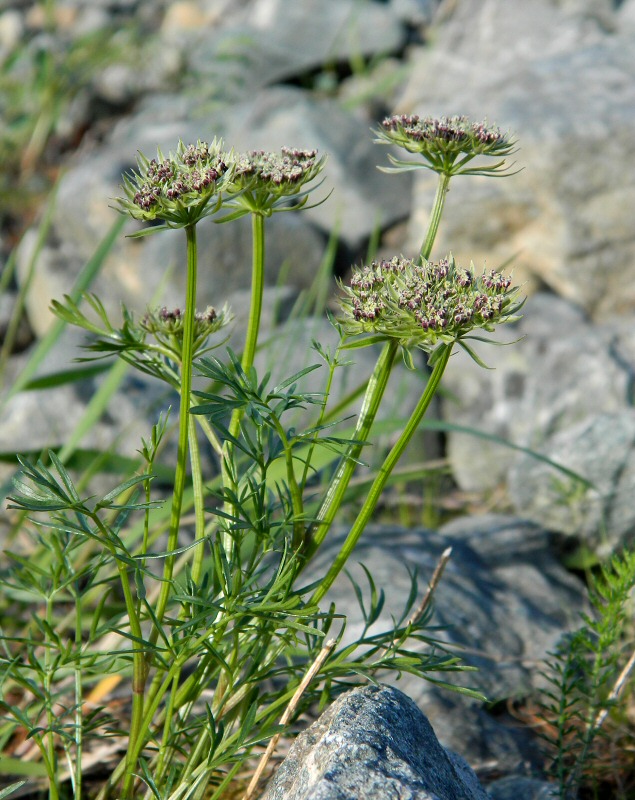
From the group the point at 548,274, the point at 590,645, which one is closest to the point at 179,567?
the point at 590,645

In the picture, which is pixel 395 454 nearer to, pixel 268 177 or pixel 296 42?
pixel 268 177

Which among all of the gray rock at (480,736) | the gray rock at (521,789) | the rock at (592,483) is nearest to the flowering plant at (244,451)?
the gray rock at (521,789)

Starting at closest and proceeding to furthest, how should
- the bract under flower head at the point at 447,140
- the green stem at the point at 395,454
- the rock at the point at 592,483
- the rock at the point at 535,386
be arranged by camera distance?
the green stem at the point at 395,454 → the bract under flower head at the point at 447,140 → the rock at the point at 592,483 → the rock at the point at 535,386

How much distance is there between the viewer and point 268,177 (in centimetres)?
144

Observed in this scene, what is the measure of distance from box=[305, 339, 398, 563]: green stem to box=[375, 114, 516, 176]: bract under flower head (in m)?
0.35

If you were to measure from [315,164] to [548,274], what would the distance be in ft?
13.0

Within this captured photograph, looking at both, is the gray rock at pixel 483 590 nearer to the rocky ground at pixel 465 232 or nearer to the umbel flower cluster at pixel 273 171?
the rocky ground at pixel 465 232

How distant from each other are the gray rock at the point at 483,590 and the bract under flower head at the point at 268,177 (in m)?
1.39

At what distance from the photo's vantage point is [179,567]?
2.79 metres

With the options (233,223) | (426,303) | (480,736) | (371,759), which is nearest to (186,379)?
(426,303)

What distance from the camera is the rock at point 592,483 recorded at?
11.6 ft

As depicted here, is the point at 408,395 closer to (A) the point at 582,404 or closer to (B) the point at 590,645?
(A) the point at 582,404

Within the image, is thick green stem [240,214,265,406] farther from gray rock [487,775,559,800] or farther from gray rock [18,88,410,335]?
gray rock [18,88,410,335]

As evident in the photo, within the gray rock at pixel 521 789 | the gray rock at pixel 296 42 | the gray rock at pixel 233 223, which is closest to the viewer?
the gray rock at pixel 521 789
